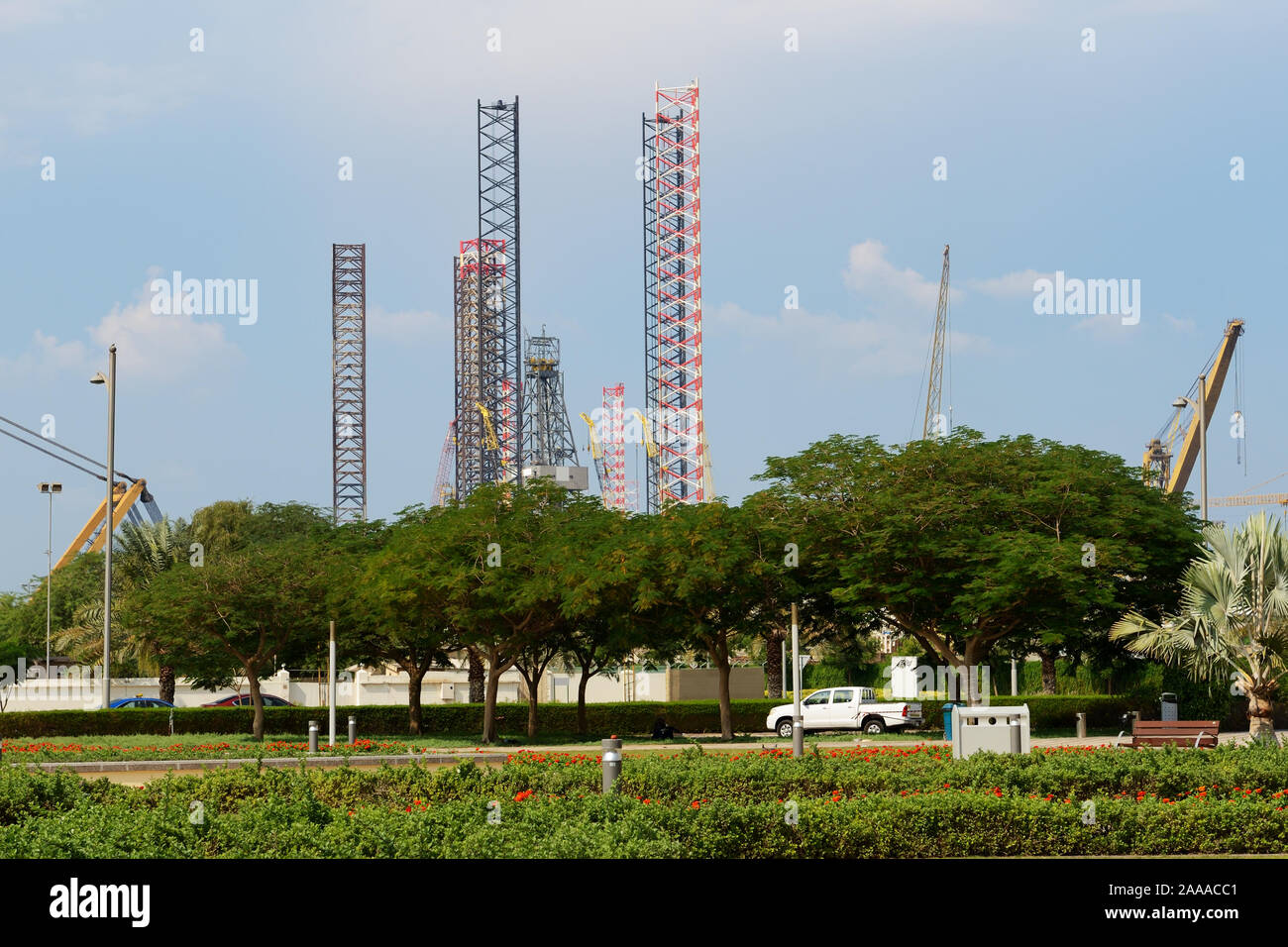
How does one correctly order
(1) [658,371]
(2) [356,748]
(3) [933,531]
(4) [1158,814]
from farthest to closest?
(1) [658,371] → (3) [933,531] → (2) [356,748] → (4) [1158,814]

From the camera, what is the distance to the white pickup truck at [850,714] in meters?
40.0

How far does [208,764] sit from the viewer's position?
956 inches

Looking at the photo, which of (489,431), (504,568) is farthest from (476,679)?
(489,431)

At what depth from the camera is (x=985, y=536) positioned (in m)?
36.4

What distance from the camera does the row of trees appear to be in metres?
35.1

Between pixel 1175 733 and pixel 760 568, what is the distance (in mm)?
13437

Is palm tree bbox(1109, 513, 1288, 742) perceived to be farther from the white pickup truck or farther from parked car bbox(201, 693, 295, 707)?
parked car bbox(201, 693, 295, 707)

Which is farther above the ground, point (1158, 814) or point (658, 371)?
point (658, 371)

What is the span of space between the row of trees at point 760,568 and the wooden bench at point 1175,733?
29.1ft

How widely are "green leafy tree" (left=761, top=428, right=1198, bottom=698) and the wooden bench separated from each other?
8.93 m

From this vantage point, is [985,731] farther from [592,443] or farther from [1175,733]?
[592,443]
